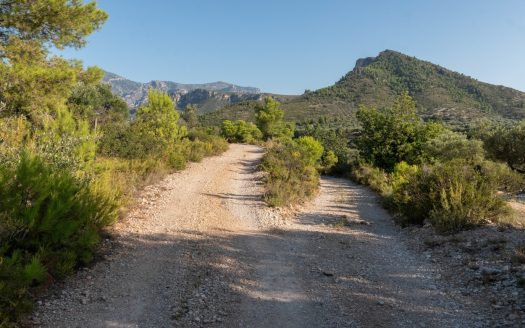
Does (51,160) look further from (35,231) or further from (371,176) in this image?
(371,176)

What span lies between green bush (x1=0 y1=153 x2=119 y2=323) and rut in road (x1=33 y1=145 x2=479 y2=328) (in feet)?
1.11

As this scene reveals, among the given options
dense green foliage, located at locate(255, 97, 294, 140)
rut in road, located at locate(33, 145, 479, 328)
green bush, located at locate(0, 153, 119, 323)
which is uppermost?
dense green foliage, located at locate(255, 97, 294, 140)

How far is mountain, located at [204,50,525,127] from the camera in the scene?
67125 millimetres

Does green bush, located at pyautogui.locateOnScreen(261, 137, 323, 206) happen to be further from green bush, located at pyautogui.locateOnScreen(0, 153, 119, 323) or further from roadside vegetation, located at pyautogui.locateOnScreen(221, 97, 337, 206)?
green bush, located at pyautogui.locateOnScreen(0, 153, 119, 323)

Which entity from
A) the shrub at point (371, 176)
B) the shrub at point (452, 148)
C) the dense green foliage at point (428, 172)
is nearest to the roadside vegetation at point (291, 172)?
the shrub at point (371, 176)

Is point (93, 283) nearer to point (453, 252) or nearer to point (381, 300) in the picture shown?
point (381, 300)

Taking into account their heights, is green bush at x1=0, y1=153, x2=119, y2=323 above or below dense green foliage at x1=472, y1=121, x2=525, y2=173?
below

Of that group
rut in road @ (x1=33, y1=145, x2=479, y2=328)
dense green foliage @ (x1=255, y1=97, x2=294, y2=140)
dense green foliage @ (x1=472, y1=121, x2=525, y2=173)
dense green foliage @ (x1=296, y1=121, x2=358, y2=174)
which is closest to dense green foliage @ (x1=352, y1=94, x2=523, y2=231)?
rut in road @ (x1=33, y1=145, x2=479, y2=328)

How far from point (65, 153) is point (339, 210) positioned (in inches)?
317

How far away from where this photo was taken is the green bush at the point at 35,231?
3.99 metres

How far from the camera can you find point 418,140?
21281 millimetres

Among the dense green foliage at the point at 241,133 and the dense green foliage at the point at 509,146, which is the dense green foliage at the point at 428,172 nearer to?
the dense green foliage at the point at 509,146

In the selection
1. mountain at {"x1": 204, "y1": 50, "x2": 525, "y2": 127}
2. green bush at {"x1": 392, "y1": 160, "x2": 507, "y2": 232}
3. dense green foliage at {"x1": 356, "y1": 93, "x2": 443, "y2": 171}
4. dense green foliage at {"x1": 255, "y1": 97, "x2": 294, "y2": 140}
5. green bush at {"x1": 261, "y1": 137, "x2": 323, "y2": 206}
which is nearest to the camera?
green bush at {"x1": 392, "y1": 160, "x2": 507, "y2": 232}

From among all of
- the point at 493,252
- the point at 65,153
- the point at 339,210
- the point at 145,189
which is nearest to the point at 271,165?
the point at 339,210
